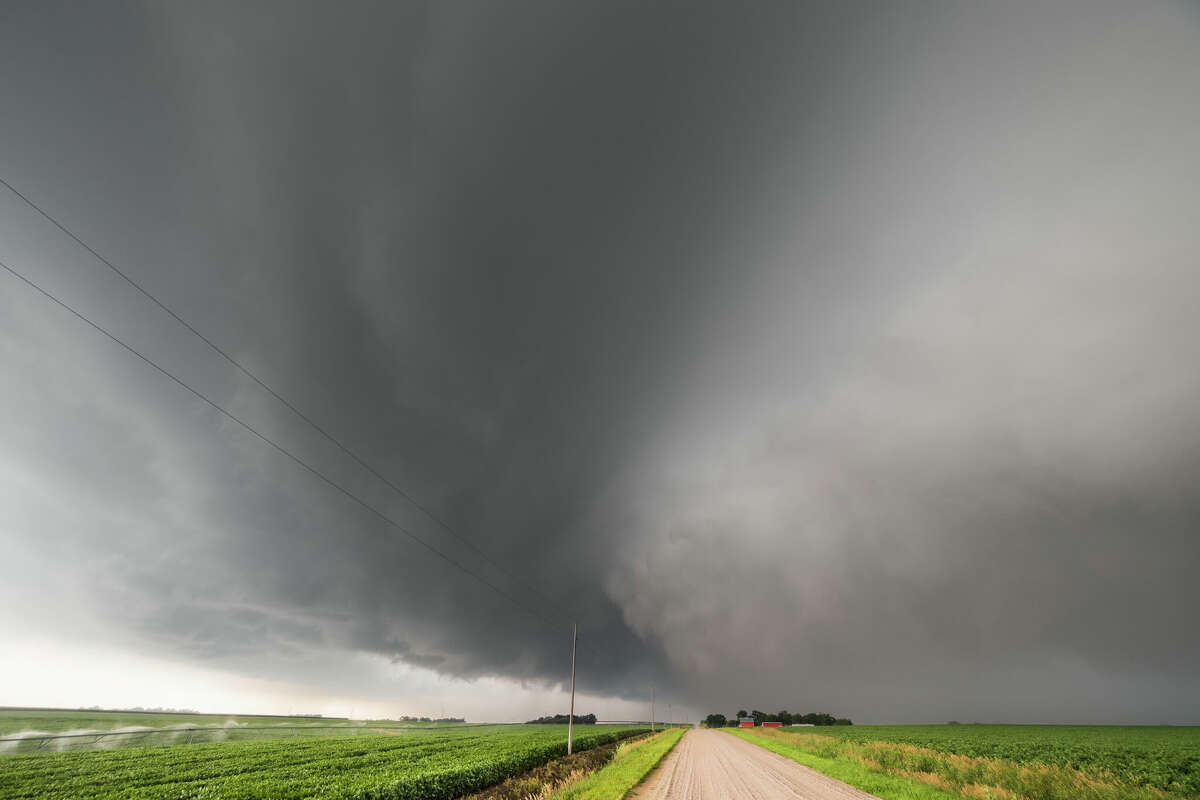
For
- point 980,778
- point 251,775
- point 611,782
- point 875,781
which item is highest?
point 980,778

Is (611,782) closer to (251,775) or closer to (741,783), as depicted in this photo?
(741,783)

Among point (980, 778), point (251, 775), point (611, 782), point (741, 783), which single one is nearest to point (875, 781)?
point (980, 778)

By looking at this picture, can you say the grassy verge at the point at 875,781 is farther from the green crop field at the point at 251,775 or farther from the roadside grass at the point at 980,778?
the green crop field at the point at 251,775

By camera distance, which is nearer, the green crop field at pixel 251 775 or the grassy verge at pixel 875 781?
the green crop field at pixel 251 775

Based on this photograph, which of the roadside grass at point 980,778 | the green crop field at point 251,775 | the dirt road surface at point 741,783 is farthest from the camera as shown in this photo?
the dirt road surface at point 741,783

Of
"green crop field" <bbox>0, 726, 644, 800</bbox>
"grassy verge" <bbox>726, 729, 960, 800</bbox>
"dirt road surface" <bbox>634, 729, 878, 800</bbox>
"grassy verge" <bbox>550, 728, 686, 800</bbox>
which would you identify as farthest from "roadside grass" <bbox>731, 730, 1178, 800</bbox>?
"green crop field" <bbox>0, 726, 644, 800</bbox>

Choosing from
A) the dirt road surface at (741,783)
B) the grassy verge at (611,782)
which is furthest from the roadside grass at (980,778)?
the grassy verge at (611,782)

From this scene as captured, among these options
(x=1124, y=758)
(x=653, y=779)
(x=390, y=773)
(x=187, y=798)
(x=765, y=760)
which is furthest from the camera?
Result: (x=765, y=760)

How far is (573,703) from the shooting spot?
38906 millimetres

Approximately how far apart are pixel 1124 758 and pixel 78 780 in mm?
63723

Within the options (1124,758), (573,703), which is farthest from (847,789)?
(1124,758)

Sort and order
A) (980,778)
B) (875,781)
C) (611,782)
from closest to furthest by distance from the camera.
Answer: (980,778) → (611,782) → (875,781)

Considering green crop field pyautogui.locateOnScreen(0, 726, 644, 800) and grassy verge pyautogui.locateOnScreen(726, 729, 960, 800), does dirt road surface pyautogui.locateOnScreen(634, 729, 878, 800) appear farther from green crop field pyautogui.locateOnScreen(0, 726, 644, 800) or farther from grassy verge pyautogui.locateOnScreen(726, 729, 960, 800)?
green crop field pyautogui.locateOnScreen(0, 726, 644, 800)

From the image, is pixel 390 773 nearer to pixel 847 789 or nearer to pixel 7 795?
pixel 7 795
